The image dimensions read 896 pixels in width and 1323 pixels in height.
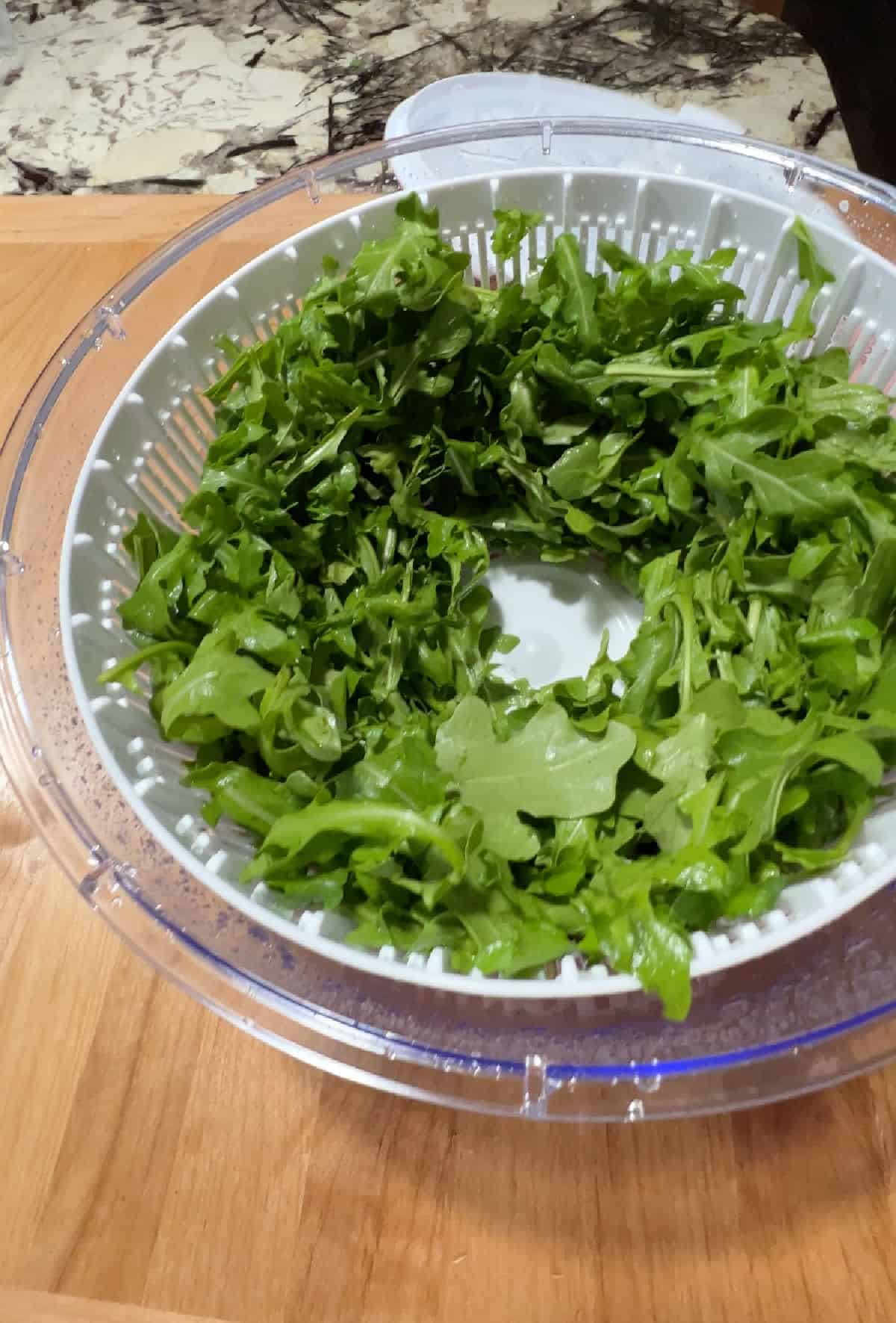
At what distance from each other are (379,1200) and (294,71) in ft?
3.39

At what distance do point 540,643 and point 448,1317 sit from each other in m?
0.39

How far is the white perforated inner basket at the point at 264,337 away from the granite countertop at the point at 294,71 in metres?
0.33

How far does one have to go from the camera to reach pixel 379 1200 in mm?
459

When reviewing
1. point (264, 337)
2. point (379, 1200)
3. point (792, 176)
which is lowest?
point (379, 1200)

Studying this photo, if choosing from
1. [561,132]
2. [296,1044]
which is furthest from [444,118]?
[296,1044]

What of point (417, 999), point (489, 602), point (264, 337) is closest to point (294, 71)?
point (264, 337)

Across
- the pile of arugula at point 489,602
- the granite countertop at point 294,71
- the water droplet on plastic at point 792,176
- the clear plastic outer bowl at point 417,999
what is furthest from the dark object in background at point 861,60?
the clear plastic outer bowl at point 417,999

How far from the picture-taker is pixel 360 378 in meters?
0.62

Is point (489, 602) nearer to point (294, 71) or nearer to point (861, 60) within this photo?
point (294, 71)

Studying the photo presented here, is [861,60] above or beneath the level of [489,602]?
above

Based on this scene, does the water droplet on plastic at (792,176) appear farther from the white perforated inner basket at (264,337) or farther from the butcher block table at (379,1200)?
the butcher block table at (379,1200)

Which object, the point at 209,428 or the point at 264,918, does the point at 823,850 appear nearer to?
the point at 264,918

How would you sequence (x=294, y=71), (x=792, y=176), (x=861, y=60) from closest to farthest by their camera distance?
(x=792, y=176)
(x=294, y=71)
(x=861, y=60)

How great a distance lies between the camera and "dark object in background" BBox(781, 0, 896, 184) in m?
1.14
